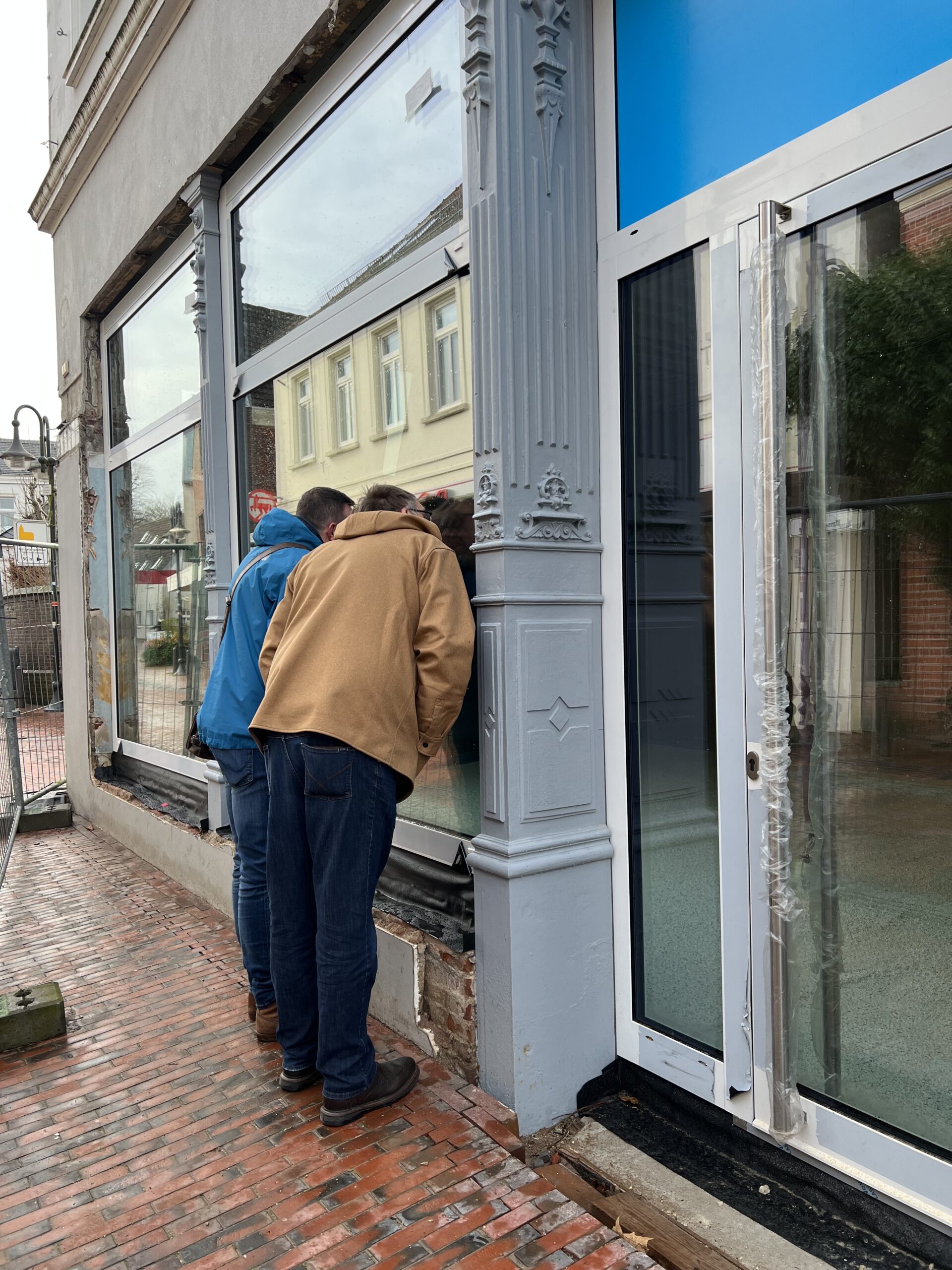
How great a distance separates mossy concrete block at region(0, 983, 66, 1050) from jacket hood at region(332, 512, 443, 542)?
2.32 m

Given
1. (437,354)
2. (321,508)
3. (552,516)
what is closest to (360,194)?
(437,354)

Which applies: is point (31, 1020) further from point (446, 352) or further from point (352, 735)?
point (446, 352)

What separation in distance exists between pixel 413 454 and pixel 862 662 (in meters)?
2.19

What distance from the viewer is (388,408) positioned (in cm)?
412

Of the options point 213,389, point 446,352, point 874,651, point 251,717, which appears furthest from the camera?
point 213,389

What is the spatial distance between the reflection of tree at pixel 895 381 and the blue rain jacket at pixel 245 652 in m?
1.97

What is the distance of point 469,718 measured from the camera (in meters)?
3.56

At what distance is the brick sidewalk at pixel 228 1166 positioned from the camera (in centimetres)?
236

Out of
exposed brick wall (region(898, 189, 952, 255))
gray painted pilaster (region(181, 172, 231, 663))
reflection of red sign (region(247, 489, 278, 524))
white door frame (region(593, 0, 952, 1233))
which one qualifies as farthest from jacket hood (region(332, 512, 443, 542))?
gray painted pilaster (region(181, 172, 231, 663))

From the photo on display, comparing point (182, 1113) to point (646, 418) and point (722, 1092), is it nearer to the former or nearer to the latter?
point (722, 1092)

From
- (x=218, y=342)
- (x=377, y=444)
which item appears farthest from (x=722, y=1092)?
(x=218, y=342)

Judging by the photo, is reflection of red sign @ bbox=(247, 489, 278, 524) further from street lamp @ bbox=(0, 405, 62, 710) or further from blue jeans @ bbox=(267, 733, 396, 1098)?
street lamp @ bbox=(0, 405, 62, 710)

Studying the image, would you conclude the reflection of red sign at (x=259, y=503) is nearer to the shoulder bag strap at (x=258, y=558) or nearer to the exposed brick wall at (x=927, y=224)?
the shoulder bag strap at (x=258, y=558)

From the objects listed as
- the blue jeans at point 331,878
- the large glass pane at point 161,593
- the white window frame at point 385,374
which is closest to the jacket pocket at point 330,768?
the blue jeans at point 331,878
